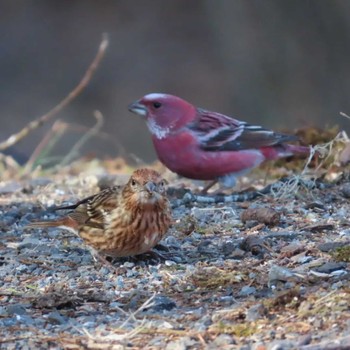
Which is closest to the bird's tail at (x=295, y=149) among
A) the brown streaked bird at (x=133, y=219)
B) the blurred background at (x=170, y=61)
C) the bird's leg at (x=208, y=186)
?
the bird's leg at (x=208, y=186)

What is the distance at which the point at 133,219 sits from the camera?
6.38 m

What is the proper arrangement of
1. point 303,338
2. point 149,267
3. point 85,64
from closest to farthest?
point 303,338 < point 149,267 < point 85,64

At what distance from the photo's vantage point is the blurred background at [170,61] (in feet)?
55.8

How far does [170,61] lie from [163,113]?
10941 millimetres

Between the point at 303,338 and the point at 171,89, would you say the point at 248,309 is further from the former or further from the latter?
the point at 171,89

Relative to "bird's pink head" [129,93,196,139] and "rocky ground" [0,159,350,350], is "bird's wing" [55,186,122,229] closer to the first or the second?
"rocky ground" [0,159,350,350]

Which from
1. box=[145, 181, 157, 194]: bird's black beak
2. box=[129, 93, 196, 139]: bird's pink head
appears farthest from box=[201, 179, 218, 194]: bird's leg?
box=[145, 181, 157, 194]: bird's black beak

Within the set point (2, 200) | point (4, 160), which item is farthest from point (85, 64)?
point (2, 200)

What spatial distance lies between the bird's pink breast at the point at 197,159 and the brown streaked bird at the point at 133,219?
96.9 inches

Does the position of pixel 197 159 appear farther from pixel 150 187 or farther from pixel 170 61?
pixel 170 61

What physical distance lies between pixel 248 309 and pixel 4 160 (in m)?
6.15

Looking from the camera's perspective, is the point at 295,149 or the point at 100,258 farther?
the point at 295,149

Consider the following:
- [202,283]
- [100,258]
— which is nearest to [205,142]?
[100,258]

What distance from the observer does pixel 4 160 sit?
11211mm
